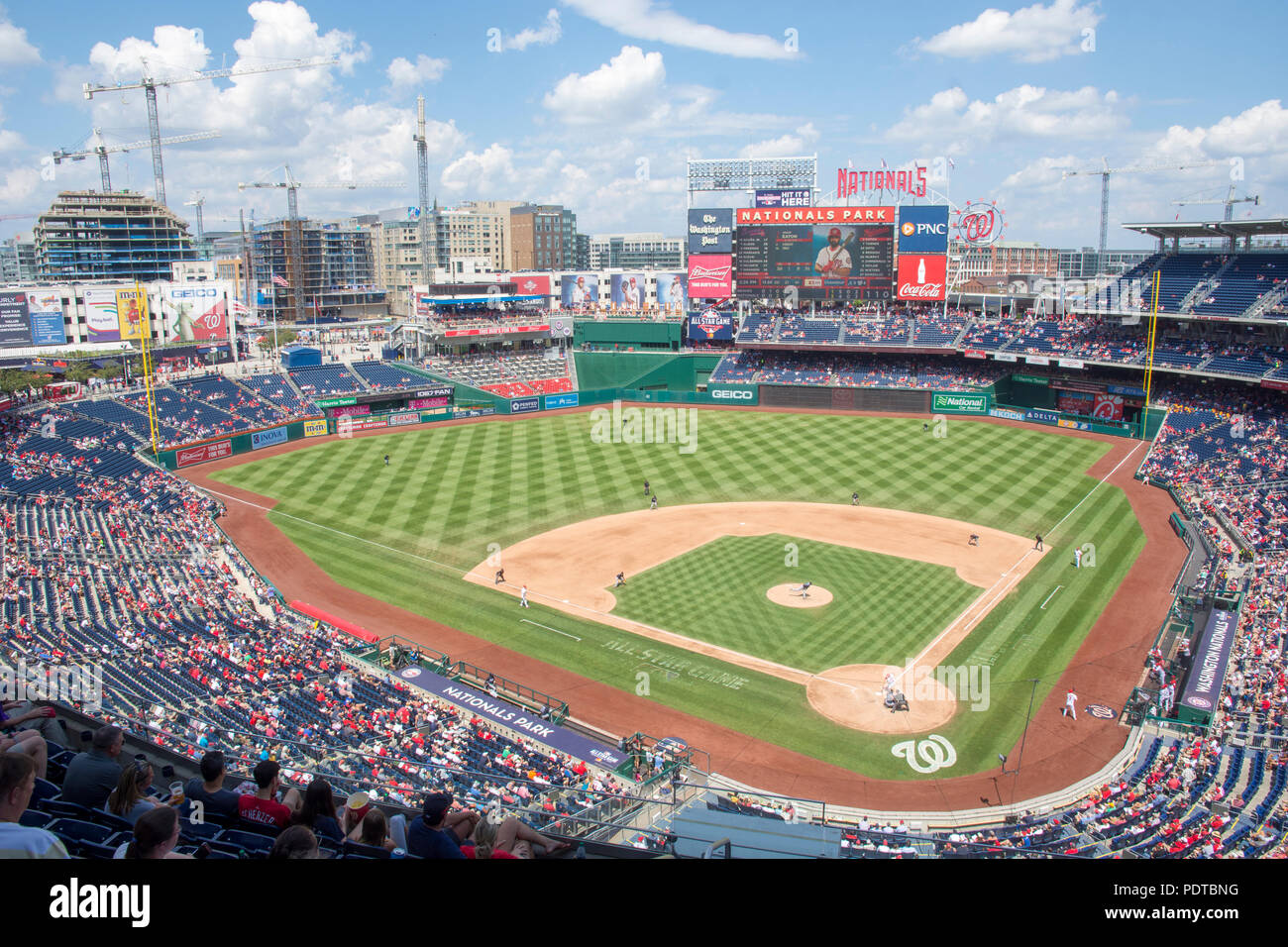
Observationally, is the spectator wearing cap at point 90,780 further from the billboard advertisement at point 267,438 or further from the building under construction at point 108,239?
the building under construction at point 108,239

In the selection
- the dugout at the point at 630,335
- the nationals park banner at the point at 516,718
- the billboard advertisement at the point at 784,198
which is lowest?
the nationals park banner at the point at 516,718

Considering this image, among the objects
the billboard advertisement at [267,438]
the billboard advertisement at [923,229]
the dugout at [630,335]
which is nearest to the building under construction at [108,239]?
the dugout at [630,335]

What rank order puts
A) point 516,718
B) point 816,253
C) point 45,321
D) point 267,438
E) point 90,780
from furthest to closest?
1. point 816,253
2. point 45,321
3. point 267,438
4. point 516,718
5. point 90,780

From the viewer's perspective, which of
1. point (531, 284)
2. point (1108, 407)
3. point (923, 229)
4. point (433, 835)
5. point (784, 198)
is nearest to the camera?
point (433, 835)

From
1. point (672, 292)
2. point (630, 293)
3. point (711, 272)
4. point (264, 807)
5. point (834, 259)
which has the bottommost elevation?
point (264, 807)

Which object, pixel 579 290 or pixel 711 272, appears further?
pixel 579 290

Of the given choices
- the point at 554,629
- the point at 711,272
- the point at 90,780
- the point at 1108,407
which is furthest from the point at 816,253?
the point at 90,780

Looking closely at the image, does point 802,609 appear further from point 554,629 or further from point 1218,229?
point 1218,229
